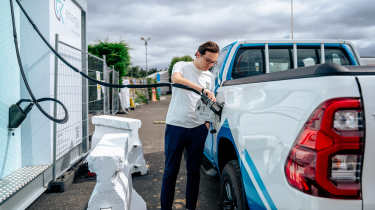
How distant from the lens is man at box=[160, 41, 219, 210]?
9.12 ft

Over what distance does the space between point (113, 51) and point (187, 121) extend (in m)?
13.0

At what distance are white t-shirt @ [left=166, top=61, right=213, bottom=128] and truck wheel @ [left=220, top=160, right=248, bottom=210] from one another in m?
0.67

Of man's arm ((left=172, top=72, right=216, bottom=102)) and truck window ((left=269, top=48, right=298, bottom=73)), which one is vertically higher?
truck window ((left=269, top=48, right=298, bottom=73))

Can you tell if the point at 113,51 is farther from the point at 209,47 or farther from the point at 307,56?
the point at 209,47

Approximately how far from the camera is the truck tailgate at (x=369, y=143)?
115cm

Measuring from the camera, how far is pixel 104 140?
9.77 ft

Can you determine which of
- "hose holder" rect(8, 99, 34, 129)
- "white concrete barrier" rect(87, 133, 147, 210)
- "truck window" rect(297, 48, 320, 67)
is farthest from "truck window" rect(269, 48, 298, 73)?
"hose holder" rect(8, 99, 34, 129)

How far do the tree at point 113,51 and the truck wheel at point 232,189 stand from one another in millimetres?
13416

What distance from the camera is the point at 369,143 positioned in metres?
1.16

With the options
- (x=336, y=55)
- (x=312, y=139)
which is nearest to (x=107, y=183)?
(x=312, y=139)

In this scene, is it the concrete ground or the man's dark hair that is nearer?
the man's dark hair

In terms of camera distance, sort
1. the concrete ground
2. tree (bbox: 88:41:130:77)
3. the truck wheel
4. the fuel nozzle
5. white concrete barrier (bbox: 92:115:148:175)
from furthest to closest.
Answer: tree (bbox: 88:41:130:77), white concrete barrier (bbox: 92:115:148:175), the concrete ground, the fuel nozzle, the truck wheel

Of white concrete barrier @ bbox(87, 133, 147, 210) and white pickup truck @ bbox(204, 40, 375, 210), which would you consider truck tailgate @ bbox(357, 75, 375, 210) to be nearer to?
white pickup truck @ bbox(204, 40, 375, 210)

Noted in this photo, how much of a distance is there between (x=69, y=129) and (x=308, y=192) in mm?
4143
